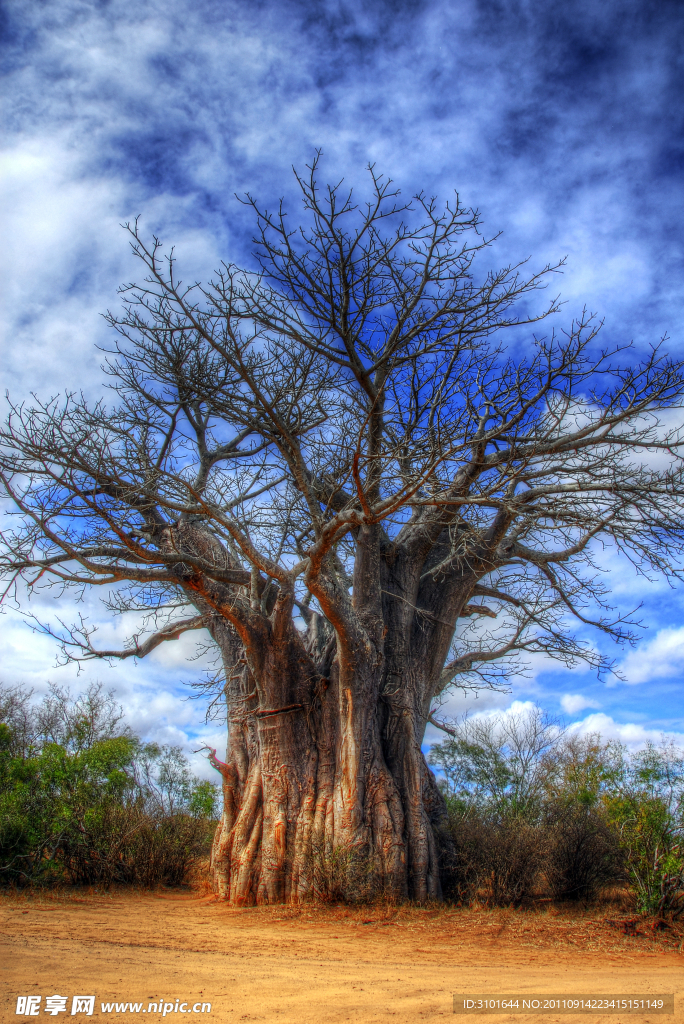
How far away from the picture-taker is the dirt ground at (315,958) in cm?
313

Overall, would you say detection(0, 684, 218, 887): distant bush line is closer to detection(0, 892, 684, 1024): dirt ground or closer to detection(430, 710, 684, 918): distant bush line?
detection(0, 892, 684, 1024): dirt ground

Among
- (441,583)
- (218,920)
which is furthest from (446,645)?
(218,920)

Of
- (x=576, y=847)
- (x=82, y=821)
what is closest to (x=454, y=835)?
(x=576, y=847)

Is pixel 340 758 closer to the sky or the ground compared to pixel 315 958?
closer to the sky

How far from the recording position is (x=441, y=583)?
8.41 m

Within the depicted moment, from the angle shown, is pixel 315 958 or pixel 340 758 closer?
pixel 315 958

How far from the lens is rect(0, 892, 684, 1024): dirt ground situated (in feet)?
10.3

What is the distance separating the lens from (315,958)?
452cm

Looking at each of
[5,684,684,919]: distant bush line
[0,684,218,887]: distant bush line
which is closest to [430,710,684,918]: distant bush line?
[5,684,684,919]: distant bush line

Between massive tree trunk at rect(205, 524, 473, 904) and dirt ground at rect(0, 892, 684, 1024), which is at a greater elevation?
massive tree trunk at rect(205, 524, 473, 904)

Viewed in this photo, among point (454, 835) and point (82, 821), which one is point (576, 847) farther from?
point (82, 821)

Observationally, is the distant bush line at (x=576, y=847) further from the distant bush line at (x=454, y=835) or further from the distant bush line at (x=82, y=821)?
the distant bush line at (x=82, y=821)

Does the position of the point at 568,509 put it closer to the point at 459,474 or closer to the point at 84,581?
the point at 459,474

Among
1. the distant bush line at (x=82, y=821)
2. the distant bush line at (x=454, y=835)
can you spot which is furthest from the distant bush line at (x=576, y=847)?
the distant bush line at (x=82, y=821)
